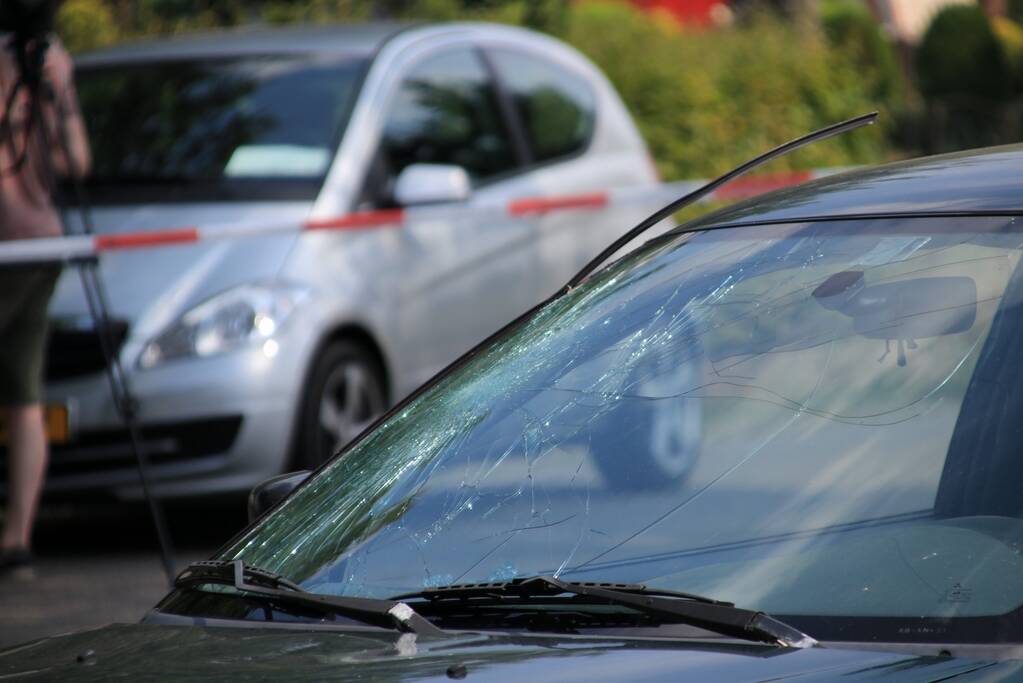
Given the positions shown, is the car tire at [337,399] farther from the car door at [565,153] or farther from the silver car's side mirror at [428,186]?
the car door at [565,153]

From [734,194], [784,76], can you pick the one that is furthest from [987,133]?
[734,194]

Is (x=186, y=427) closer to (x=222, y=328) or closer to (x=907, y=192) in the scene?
(x=222, y=328)

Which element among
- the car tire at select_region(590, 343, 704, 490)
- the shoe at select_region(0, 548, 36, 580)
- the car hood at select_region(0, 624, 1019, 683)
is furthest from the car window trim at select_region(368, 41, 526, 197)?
the car hood at select_region(0, 624, 1019, 683)

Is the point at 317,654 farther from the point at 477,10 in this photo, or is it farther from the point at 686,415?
the point at 477,10

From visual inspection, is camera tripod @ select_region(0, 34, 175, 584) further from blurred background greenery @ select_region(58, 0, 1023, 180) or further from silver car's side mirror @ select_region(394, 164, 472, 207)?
blurred background greenery @ select_region(58, 0, 1023, 180)

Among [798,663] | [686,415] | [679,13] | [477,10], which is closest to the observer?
[798,663]

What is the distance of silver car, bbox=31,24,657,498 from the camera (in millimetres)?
6098

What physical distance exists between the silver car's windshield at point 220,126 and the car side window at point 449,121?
0.26m

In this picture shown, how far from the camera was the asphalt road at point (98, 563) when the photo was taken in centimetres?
549

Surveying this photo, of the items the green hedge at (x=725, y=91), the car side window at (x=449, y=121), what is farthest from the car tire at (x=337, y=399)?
the green hedge at (x=725, y=91)

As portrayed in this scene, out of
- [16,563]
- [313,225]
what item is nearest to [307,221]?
[313,225]

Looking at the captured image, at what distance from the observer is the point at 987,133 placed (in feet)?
57.6

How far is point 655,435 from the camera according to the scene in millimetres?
2730

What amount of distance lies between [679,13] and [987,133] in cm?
1147
